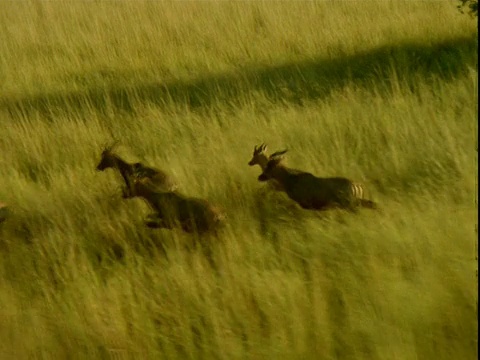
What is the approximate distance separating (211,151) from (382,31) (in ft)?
13.1

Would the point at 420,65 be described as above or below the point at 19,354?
above

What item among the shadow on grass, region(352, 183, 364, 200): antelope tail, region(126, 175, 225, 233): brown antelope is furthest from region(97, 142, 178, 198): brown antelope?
the shadow on grass

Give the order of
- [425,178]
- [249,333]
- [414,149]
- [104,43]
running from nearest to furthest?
1. [249,333]
2. [425,178]
3. [414,149]
4. [104,43]

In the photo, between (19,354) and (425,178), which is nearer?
(19,354)

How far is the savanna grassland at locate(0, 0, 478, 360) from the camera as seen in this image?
122 inches

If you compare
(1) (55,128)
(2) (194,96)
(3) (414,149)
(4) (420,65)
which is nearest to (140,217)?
(3) (414,149)

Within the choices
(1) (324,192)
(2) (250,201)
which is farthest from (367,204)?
(2) (250,201)

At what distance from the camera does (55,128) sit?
20.3 feet

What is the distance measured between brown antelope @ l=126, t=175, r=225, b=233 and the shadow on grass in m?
2.28

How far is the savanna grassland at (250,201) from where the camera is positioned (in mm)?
3094

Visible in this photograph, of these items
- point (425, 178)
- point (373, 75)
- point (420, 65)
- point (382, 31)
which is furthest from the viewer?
point (382, 31)

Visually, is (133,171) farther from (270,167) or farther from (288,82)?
(288,82)

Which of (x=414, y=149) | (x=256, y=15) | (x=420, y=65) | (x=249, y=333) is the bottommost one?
(x=249, y=333)

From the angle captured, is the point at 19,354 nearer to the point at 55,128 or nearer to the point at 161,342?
the point at 161,342
